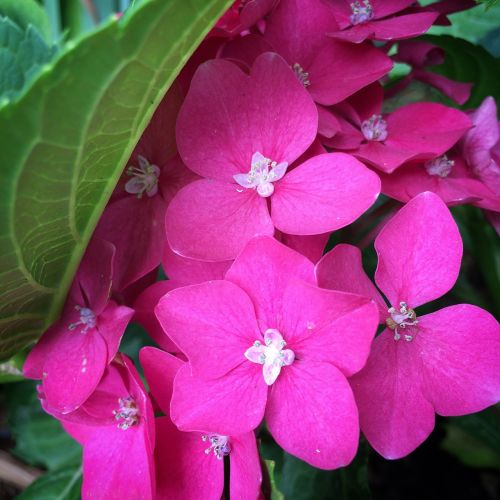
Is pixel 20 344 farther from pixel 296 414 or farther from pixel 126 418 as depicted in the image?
pixel 296 414

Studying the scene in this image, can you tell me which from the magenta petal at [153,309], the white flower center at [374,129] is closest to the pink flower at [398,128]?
the white flower center at [374,129]

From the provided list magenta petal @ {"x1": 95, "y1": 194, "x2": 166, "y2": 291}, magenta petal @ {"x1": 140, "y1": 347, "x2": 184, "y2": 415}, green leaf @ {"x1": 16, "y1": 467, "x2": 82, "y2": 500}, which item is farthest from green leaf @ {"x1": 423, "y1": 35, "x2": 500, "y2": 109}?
green leaf @ {"x1": 16, "y1": 467, "x2": 82, "y2": 500}

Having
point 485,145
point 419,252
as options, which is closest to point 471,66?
point 485,145

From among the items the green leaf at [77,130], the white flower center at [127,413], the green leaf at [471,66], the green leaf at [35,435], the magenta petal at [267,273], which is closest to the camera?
the green leaf at [77,130]

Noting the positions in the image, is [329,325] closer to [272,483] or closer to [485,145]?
[272,483]

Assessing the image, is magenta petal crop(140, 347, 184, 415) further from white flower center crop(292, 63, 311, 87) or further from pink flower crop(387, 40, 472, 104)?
pink flower crop(387, 40, 472, 104)

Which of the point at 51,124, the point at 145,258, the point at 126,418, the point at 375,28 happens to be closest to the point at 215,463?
the point at 126,418

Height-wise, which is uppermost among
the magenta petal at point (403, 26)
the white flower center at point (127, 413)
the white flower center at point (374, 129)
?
the magenta petal at point (403, 26)

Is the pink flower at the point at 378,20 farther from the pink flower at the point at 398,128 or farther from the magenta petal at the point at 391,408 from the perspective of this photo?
the magenta petal at the point at 391,408
